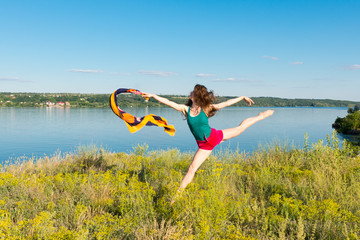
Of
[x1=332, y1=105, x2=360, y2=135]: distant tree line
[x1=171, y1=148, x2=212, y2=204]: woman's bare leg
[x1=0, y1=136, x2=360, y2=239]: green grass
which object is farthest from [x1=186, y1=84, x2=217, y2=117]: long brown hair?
[x1=332, y1=105, x2=360, y2=135]: distant tree line

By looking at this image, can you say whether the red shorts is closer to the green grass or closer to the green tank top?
the green tank top

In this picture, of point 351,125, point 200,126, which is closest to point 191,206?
point 200,126

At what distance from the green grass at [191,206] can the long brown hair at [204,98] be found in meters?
1.18

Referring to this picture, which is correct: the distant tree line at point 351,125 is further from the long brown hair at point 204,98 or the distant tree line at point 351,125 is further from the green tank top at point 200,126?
the green tank top at point 200,126

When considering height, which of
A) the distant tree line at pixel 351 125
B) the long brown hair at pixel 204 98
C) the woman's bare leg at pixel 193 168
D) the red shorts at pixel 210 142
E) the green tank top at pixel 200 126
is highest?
the long brown hair at pixel 204 98

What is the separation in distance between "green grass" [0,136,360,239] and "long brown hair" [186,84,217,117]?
1.18 metres

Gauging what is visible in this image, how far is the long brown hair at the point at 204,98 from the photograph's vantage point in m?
4.83

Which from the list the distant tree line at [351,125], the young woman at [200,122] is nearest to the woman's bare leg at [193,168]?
the young woman at [200,122]

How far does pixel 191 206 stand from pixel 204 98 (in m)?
2.02

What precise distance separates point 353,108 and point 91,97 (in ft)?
391

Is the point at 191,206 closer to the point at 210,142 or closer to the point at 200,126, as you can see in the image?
the point at 210,142

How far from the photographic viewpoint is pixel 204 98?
484cm

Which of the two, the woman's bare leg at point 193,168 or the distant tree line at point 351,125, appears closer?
the woman's bare leg at point 193,168

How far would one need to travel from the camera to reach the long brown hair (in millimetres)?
4828
